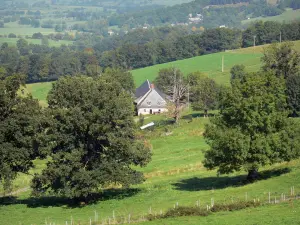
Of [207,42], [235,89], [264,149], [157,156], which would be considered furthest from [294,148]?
[207,42]

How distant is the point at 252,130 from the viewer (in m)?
45.7

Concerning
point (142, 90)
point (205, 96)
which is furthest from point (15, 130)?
point (142, 90)

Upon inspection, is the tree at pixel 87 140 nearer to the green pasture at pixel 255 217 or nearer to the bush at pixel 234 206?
the green pasture at pixel 255 217

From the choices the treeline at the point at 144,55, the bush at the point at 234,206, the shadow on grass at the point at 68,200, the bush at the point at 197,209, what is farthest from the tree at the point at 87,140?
the treeline at the point at 144,55

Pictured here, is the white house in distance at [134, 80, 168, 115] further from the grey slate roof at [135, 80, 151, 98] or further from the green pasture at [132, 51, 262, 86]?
the green pasture at [132, 51, 262, 86]

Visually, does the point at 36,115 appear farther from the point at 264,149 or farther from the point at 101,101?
the point at 264,149

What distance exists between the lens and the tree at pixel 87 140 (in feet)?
148

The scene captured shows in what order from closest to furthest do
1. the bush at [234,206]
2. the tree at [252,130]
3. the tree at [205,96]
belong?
1. the bush at [234,206]
2. the tree at [252,130]
3. the tree at [205,96]

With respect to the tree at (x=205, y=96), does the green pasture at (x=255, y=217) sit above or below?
below

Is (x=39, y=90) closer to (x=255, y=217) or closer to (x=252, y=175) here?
(x=252, y=175)

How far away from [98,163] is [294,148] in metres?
13.8

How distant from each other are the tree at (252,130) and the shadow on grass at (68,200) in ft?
22.8

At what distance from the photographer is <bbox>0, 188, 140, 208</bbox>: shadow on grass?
46906mm

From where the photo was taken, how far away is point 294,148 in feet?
148
